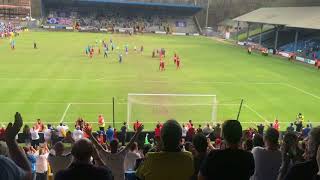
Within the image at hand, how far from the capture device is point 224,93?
97.7 ft

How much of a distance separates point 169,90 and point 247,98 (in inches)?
219

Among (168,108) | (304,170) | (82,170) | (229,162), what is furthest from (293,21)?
(82,170)

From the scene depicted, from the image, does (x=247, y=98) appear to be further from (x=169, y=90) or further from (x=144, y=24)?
(x=144, y=24)

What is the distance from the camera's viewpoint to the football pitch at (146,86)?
2348cm

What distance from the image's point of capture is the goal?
74.4 ft

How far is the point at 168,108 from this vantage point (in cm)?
2377

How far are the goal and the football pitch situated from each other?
0.20 feet

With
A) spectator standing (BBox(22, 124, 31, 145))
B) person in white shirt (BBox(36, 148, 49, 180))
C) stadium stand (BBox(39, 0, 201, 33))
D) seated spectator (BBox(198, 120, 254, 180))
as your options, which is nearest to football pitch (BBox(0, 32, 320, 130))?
spectator standing (BBox(22, 124, 31, 145))

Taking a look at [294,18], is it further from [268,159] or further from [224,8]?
[268,159]

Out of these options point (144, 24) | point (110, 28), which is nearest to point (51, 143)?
point (110, 28)

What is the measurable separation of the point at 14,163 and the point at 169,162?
5.20 ft

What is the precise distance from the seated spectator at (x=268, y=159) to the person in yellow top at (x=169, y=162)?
1.61 m

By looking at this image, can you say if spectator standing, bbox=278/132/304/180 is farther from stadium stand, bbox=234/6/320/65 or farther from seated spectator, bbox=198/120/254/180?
stadium stand, bbox=234/6/320/65

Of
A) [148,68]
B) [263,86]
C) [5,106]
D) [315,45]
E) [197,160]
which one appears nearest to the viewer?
[197,160]
